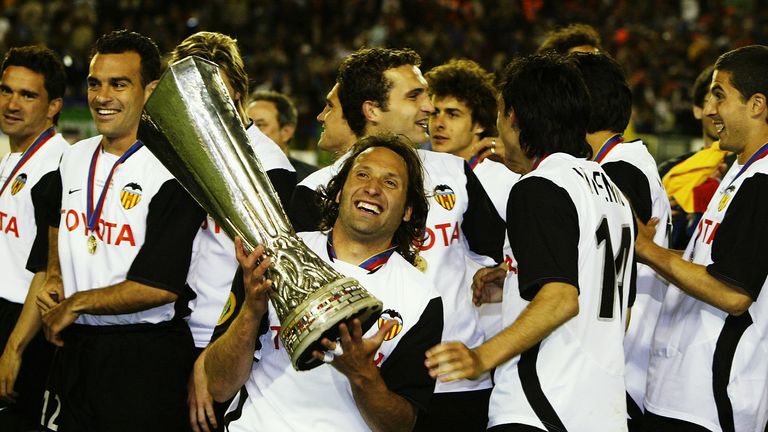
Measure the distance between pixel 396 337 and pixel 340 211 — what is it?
1.59 ft

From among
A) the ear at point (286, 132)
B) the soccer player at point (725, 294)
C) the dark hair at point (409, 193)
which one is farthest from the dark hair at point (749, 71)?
the ear at point (286, 132)

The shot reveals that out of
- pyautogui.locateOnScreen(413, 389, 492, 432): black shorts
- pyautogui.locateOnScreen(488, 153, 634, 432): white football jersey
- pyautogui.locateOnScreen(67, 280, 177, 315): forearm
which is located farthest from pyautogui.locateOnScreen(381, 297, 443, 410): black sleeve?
pyautogui.locateOnScreen(67, 280, 177, 315): forearm

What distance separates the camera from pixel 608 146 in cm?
442

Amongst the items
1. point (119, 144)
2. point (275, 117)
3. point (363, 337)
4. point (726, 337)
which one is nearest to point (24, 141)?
point (119, 144)

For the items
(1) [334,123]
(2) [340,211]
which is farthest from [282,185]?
(2) [340,211]

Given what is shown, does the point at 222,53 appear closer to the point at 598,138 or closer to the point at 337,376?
the point at 598,138

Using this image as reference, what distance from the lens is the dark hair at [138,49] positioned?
4414 millimetres

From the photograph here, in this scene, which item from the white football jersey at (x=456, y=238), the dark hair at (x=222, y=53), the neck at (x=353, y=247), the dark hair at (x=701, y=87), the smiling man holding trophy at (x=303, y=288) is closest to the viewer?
the smiling man holding trophy at (x=303, y=288)

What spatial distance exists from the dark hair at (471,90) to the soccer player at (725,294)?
5.70 feet

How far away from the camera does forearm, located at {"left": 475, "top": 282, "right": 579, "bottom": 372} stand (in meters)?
3.19

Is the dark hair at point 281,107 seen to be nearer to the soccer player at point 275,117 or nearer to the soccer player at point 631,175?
the soccer player at point 275,117

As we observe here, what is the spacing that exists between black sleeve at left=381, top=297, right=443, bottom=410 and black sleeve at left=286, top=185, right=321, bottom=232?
800mm

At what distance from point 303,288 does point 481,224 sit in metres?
1.63

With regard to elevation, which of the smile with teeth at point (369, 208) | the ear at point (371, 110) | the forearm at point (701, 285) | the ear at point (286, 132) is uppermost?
the ear at point (286, 132)
